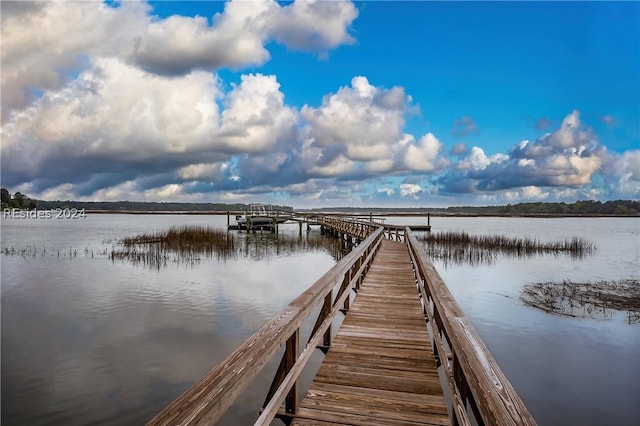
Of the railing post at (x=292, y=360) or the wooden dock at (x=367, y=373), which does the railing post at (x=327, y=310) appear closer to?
the wooden dock at (x=367, y=373)

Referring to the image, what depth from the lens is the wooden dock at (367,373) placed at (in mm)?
1902

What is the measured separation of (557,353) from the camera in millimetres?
8742

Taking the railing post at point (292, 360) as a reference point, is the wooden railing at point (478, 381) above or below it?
above

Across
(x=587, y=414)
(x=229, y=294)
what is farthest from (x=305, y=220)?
(x=587, y=414)

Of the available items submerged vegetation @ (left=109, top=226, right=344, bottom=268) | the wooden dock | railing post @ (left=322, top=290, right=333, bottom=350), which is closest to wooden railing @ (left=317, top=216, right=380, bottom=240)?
submerged vegetation @ (left=109, top=226, right=344, bottom=268)

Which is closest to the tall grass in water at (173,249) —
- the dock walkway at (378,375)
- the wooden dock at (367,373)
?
the dock walkway at (378,375)

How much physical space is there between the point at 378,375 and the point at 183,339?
20.8 ft

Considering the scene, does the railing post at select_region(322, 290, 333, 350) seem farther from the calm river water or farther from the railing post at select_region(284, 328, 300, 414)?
the calm river water

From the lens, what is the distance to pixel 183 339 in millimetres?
9352

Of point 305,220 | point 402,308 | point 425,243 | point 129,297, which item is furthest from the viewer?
point 305,220

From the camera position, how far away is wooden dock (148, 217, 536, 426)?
1.90 meters

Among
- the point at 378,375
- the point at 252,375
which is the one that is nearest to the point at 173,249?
the point at 378,375

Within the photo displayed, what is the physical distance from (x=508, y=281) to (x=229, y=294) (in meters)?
11.6

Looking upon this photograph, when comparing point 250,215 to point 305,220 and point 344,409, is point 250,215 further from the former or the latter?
point 344,409
